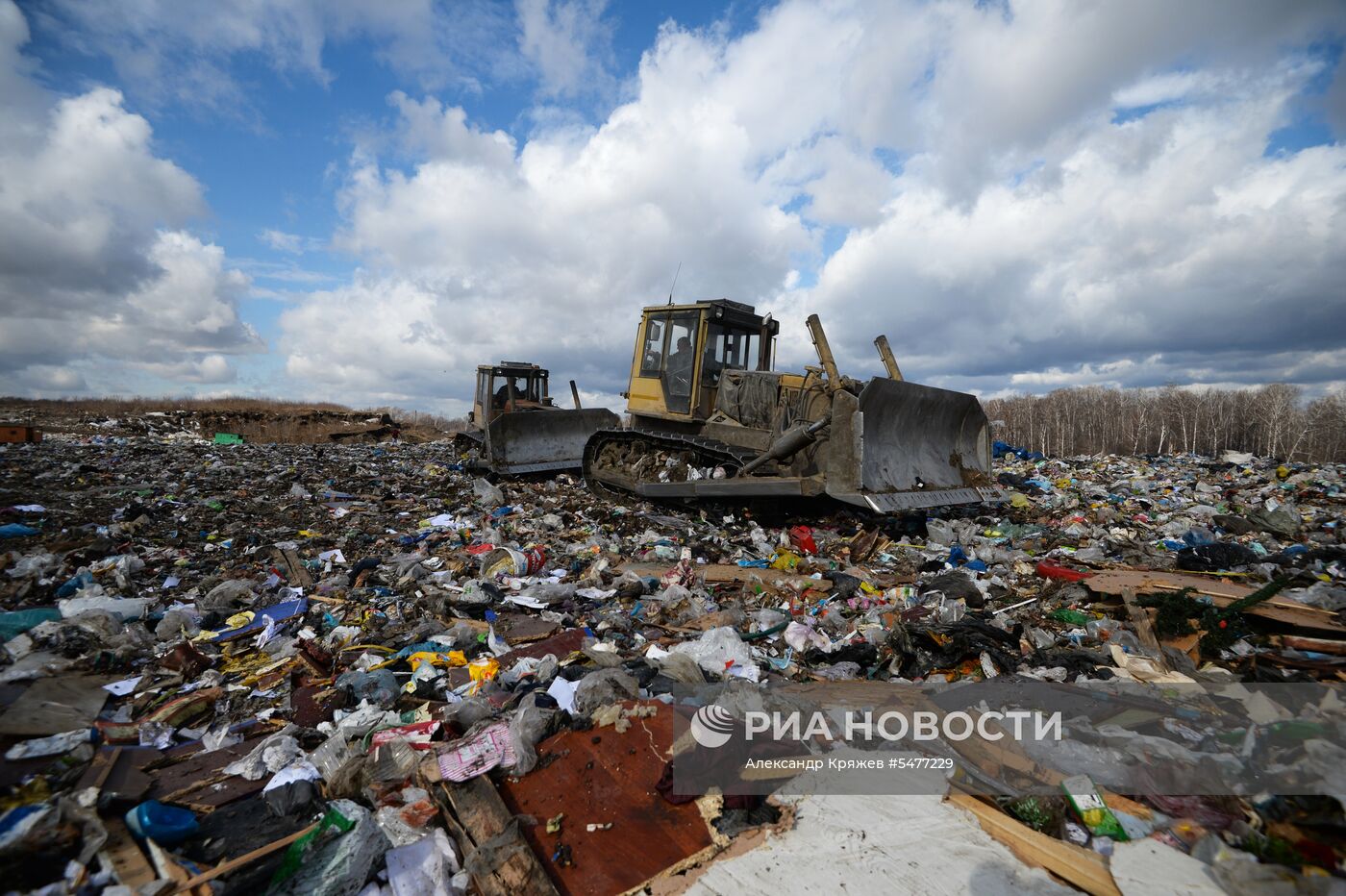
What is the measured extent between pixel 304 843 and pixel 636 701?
4.40 ft

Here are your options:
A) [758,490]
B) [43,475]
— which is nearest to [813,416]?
[758,490]

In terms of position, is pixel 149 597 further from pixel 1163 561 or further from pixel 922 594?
pixel 1163 561

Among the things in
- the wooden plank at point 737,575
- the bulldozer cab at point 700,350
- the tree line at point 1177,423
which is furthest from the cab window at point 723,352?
the tree line at point 1177,423

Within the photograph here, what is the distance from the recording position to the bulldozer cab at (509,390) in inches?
487

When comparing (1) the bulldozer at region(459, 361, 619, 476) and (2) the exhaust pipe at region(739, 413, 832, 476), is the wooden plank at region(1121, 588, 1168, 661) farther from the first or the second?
(1) the bulldozer at region(459, 361, 619, 476)

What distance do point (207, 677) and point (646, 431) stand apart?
5.45 metres

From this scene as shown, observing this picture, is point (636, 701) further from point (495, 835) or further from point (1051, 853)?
point (1051, 853)

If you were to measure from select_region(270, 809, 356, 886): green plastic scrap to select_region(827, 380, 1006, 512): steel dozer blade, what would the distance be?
4713 mm

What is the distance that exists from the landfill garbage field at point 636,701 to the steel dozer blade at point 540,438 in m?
3.44

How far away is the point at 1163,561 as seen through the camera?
5430 mm

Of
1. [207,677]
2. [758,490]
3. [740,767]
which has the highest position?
[758,490]

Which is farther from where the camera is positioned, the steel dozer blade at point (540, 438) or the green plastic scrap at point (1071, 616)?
the steel dozer blade at point (540, 438)

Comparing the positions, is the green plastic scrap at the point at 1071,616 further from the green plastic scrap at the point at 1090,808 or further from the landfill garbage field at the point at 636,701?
the green plastic scrap at the point at 1090,808

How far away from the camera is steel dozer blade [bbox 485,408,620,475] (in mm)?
10078
